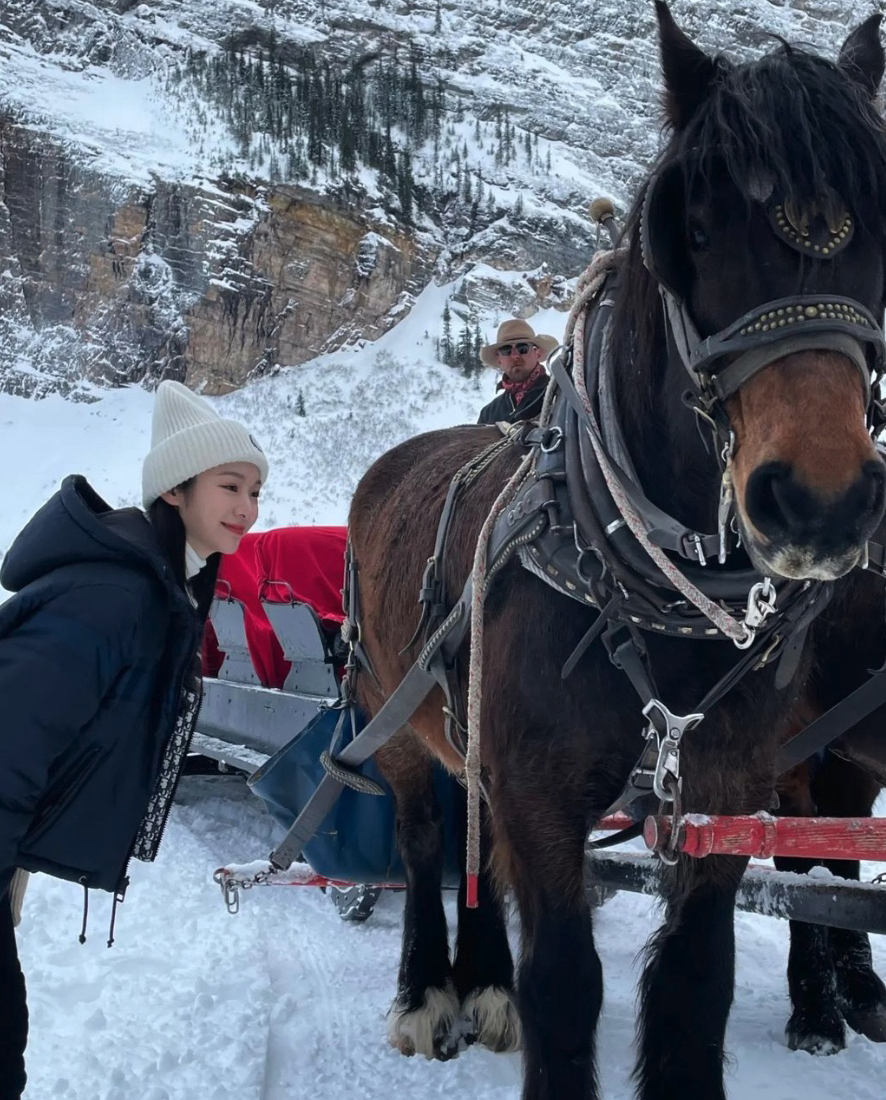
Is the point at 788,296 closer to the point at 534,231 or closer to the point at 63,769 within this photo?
the point at 63,769

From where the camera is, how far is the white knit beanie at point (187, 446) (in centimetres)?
187

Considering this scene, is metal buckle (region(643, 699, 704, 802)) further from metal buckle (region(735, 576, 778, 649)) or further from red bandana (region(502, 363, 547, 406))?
red bandana (region(502, 363, 547, 406))

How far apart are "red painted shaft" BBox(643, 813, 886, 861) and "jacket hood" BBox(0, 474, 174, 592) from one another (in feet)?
3.21

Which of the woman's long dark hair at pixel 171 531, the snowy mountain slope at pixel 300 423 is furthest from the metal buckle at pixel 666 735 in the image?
the snowy mountain slope at pixel 300 423

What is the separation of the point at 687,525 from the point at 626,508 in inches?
4.1

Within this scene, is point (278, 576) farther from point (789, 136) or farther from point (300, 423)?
point (300, 423)

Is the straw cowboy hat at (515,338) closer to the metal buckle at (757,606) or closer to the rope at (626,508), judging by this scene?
the rope at (626,508)

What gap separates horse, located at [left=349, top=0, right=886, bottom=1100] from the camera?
1267mm

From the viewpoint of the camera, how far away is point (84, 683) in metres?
1.56

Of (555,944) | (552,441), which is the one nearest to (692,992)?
(555,944)

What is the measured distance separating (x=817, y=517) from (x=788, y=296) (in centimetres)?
32

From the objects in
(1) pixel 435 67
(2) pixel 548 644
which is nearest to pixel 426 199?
(1) pixel 435 67

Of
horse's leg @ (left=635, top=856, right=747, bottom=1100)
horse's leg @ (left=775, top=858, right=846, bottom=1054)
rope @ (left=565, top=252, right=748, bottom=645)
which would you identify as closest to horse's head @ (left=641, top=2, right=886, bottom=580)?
rope @ (left=565, top=252, right=748, bottom=645)

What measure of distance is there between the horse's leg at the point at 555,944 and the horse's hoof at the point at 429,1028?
1.16m
